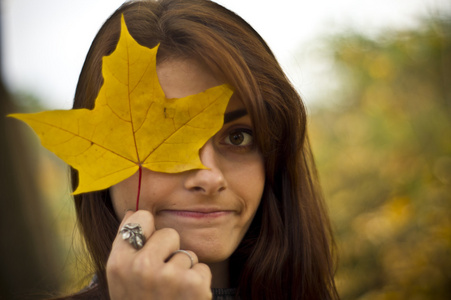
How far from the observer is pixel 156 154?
3.54ft

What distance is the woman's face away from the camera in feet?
3.71

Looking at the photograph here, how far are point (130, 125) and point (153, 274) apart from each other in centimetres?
38

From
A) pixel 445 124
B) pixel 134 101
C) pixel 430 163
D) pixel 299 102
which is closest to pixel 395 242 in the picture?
pixel 430 163

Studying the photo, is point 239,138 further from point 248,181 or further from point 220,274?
point 220,274

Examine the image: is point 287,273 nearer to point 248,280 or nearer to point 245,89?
point 248,280

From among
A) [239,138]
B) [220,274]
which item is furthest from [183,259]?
[220,274]

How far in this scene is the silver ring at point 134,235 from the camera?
1015mm

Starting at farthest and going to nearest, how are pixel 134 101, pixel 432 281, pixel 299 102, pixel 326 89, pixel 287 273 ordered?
1. pixel 326 89
2. pixel 432 281
3. pixel 287 273
4. pixel 299 102
5. pixel 134 101

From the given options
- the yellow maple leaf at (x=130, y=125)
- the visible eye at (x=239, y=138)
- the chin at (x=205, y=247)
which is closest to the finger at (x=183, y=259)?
the chin at (x=205, y=247)

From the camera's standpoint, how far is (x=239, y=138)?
1314 mm

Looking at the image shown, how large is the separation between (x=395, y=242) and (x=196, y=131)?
2.89m

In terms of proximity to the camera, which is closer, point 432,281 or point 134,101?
point 134,101

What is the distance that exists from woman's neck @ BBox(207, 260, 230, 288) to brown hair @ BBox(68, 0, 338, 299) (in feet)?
0.15

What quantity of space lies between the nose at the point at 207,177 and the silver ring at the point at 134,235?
177 mm
